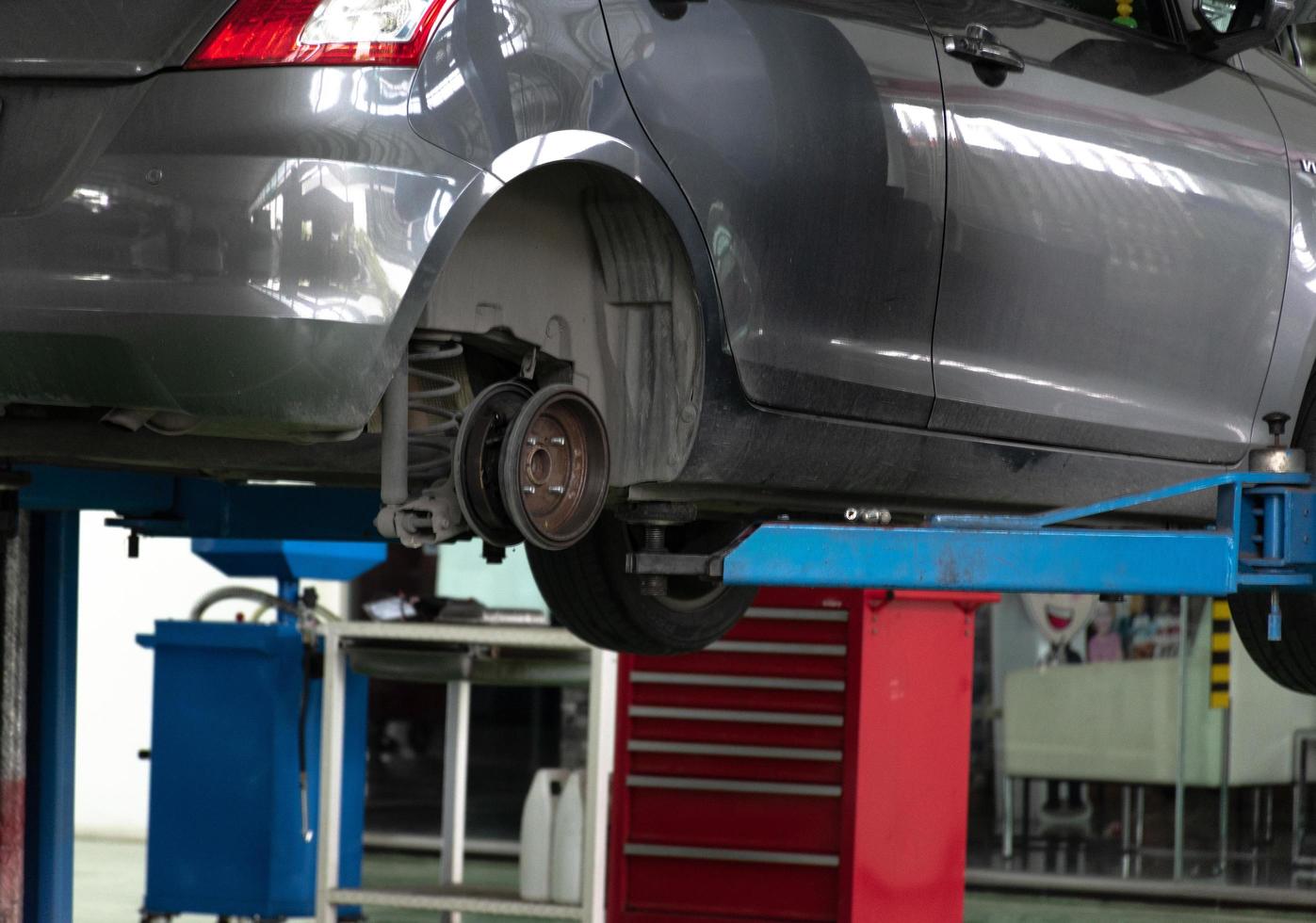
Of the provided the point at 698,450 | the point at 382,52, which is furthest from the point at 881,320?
the point at 382,52

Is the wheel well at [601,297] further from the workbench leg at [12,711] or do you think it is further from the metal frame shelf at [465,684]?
the metal frame shelf at [465,684]

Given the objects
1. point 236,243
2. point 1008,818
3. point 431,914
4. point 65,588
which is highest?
point 236,243

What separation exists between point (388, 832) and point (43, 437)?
526cm

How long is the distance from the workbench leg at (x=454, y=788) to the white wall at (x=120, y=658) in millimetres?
2663

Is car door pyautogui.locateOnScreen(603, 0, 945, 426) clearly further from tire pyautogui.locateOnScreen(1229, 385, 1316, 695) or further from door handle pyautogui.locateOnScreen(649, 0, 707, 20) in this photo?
tire pyautogui.locateOnScreen(1229, 385, 1316, 695)

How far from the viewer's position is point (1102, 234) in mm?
2592

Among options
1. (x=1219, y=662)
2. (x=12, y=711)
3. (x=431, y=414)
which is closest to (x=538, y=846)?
(x=12, y=711)

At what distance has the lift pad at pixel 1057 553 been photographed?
6.85 feet

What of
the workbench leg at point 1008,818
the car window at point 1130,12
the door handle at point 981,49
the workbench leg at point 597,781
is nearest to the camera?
the door handle at point 981,49

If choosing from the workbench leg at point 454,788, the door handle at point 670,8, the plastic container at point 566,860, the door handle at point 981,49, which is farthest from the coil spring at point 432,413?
the workbench leg at point 454,788

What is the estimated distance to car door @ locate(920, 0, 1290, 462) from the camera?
2.46m

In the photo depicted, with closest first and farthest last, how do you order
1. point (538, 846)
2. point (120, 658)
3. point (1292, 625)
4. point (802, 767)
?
point (1292, 625)
point (538, 846)
point (802, 767)
point (120, 658)

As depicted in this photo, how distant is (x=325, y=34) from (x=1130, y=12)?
5.21 ft

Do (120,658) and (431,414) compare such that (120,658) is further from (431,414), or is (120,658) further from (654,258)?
(654,258)
